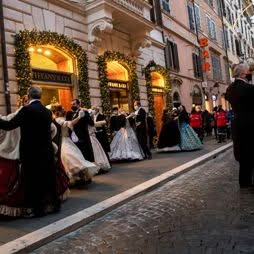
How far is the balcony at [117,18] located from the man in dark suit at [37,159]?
362 inches

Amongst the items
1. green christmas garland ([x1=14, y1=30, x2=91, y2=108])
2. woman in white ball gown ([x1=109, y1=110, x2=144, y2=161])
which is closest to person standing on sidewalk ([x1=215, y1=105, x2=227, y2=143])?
woman in white ball gown ([x1=109, y1=110, x2=144, y2=161])

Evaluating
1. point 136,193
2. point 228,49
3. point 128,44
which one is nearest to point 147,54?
point 128,44

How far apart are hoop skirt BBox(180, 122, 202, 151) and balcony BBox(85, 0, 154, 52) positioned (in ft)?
14.3

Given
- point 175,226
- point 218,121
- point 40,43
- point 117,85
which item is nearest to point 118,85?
point 117,85

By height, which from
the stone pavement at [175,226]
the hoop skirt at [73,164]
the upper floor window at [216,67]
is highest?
the upper floor window at [216,67]

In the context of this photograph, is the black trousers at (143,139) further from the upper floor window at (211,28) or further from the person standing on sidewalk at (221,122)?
the upper floor window at (211,28)

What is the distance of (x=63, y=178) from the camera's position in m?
7.09

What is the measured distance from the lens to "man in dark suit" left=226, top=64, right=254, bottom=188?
6906 mm

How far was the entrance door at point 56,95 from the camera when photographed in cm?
1337

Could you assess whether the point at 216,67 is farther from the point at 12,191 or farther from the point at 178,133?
the point at 12,191

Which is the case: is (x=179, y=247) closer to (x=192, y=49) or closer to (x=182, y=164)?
(x=182, y=164)

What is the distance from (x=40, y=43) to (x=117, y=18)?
464cm

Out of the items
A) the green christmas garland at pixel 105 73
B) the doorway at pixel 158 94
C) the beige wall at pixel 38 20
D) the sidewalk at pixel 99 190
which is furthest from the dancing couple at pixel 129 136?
the doorway at pixel 158 94

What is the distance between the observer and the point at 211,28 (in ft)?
116
